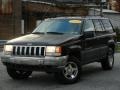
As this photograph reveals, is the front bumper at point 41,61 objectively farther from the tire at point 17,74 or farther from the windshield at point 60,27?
the windshield at point 60,27

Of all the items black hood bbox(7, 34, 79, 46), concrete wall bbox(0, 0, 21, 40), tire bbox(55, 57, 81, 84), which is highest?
black hood bbox(7, 34, 79, 46)

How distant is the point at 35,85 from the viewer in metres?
10.7

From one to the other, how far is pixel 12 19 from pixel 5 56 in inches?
953

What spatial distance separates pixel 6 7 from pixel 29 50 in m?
24.1

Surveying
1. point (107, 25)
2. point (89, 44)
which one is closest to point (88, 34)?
point (89, 44)

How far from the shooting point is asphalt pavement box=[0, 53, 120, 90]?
10406mm

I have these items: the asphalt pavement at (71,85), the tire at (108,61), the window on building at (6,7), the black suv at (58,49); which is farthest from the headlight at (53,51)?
the window on building at (6,7)

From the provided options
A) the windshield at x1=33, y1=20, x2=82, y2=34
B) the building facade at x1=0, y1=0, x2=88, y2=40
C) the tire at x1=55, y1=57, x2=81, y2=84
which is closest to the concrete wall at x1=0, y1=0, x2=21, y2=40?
the building facade at x1=0, y1=0, x2=88, y2=40

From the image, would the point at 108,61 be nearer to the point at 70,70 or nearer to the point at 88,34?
the point at 88,34

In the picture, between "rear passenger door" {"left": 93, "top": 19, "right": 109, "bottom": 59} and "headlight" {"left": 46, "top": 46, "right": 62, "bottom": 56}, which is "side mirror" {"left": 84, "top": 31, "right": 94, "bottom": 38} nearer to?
"rear passenger door" {"left": 93, "top": 19, "right": 109, "bottom": 59}

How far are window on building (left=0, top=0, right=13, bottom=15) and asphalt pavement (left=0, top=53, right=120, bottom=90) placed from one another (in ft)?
69.5

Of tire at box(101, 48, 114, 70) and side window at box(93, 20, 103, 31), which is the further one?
tire at box(101, 48, 114, 70)

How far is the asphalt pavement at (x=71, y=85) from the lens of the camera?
10406 mm

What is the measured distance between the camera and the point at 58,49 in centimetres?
1049
